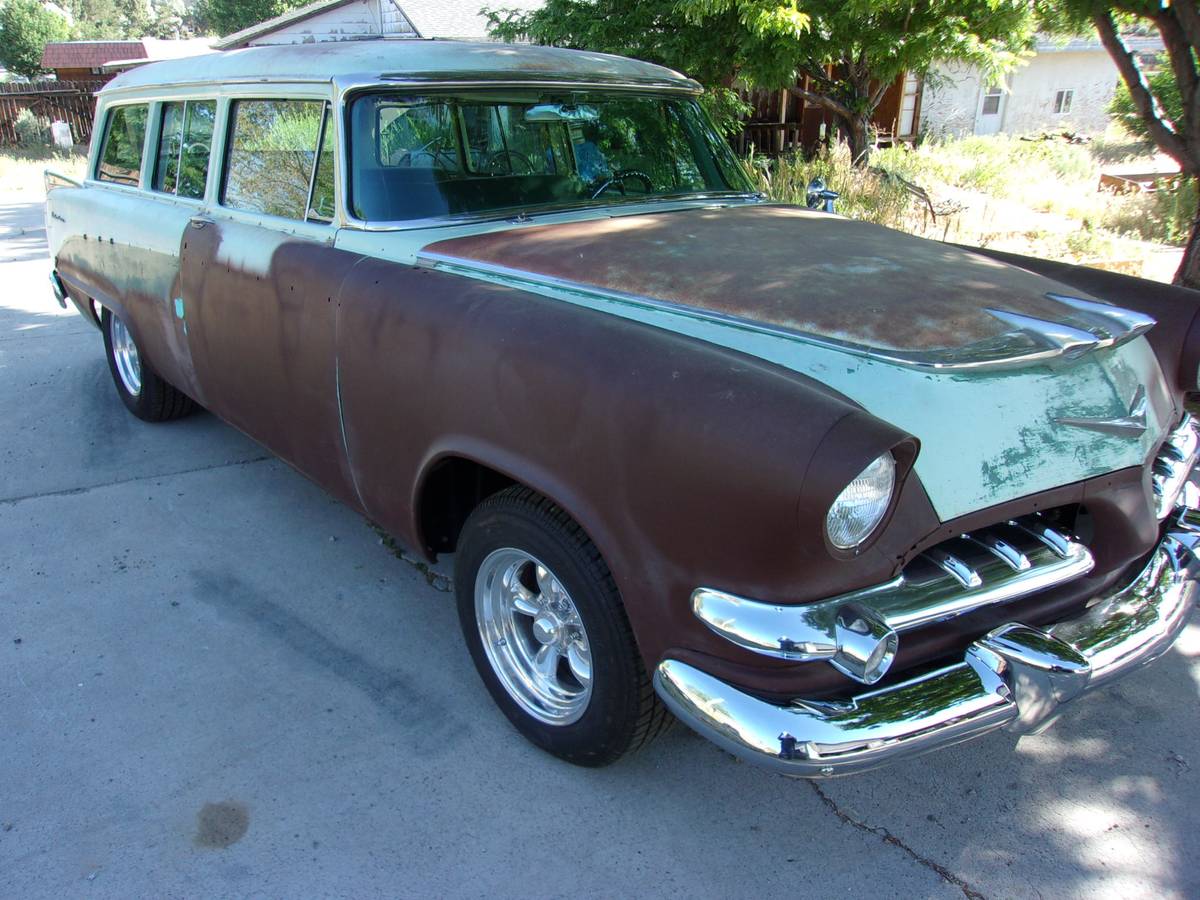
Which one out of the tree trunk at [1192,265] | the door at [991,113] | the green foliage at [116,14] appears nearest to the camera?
the tree trunk at [1192,265]

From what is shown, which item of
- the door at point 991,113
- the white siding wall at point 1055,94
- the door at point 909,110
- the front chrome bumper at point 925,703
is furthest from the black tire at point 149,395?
the door at point 991,113

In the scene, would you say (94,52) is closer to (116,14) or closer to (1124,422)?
(1124,422)

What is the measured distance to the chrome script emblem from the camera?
2080 millimetres

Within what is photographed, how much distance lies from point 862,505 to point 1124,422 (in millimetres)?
870

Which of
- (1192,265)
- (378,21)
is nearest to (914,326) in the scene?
(1192,265)

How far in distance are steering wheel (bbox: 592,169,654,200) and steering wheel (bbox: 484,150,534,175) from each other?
0.90ft

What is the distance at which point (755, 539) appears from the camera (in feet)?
5.73

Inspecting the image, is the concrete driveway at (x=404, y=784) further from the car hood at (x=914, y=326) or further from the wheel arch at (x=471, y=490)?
the car hood at (x=914, y=326)

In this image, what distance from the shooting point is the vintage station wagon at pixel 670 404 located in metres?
1.80

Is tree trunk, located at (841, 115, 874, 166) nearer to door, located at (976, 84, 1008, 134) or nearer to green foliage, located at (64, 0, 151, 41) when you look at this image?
door, located at (976, 84, 1008, 134)

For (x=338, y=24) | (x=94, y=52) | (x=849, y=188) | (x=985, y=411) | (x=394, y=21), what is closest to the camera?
(x=985, y=411)

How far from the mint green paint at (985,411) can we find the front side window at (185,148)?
2.60 meters

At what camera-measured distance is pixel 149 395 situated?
4.79 metres

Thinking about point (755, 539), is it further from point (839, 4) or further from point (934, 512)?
point (839, 4)
